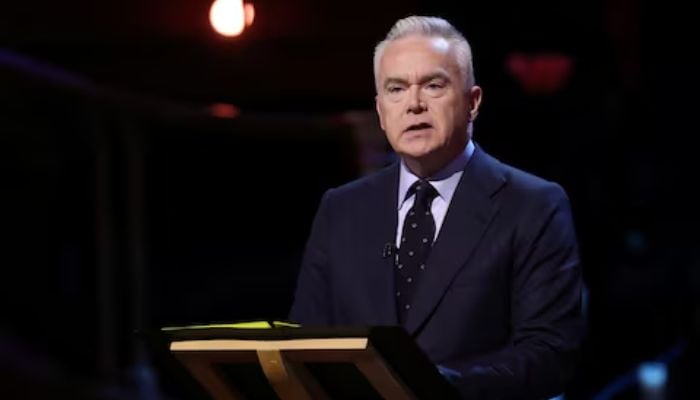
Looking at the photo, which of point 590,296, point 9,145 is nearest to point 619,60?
point 590,296

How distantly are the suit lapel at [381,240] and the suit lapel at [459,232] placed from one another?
0.05m

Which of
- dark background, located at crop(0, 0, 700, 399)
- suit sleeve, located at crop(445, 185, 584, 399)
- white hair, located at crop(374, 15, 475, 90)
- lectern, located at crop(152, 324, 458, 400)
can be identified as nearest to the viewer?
lectern, located at crop(152, 324, 458, 400)

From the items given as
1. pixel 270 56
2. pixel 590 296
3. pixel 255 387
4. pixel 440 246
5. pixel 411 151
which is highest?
pixel 270 56

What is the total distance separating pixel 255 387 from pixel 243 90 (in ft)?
16.5

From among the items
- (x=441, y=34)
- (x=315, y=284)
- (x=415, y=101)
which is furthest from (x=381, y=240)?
(x=441, y=34)

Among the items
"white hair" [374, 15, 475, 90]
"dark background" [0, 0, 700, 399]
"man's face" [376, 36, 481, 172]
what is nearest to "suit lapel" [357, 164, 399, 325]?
"man's face" [376, 36, 481, 172]

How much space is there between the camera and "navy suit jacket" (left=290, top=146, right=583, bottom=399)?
2.07 meters

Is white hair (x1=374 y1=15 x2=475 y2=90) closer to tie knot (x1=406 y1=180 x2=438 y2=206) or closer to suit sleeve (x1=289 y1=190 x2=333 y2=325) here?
tie knot (x1=406 y1=180 x2=438 y2=206)

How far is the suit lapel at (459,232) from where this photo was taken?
6.98 feet

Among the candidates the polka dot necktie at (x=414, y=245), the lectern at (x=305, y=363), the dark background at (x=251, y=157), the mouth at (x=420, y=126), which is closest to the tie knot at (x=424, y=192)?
the polka dot necktie at (x=414, y=245)

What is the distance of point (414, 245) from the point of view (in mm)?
2207

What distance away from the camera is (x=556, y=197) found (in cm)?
216

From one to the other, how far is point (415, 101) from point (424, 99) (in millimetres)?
16

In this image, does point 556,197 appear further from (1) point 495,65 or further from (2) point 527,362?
(1) point 495,65
